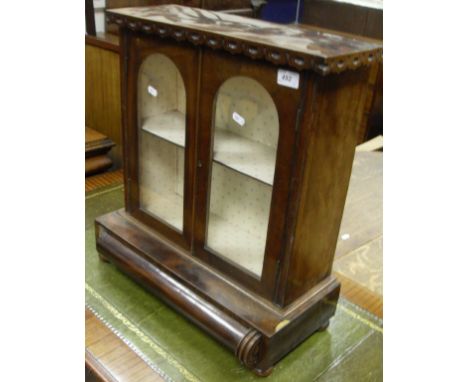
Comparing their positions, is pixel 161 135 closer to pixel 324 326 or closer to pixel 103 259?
pixel 103 259

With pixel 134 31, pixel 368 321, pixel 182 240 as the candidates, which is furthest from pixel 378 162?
pixel 134 31

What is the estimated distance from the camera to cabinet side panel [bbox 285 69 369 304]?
1417 millimetres

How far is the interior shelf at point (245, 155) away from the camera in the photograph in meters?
1.67

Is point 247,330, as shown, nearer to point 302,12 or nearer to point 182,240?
point 182,240

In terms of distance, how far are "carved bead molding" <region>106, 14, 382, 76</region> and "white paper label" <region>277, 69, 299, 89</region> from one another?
1.1 inches

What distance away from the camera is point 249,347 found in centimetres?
163

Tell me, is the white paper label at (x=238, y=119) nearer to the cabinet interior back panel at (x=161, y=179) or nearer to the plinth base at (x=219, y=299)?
the cabinet interior back panel at (x=161, y=179)

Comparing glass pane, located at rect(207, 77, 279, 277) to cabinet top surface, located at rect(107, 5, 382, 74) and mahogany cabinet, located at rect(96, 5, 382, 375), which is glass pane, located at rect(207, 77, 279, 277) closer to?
mahogany cabinet, located at rect(96, 5, 382, 375)

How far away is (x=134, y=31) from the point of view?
1826 millimetres

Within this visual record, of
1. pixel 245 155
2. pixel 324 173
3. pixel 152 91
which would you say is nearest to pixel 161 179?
pixel 152 91

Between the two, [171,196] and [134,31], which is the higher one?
[134,31]

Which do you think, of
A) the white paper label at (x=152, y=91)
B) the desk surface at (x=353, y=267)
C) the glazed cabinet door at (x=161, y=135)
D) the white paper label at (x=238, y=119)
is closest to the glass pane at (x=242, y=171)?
the white paper label at (x=238, y=119)

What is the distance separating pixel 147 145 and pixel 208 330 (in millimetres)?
798

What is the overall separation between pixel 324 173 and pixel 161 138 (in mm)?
718
